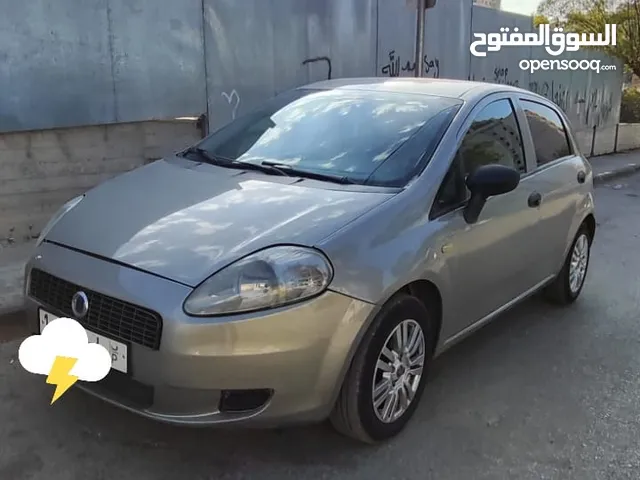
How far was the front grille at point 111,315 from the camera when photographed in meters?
2.61

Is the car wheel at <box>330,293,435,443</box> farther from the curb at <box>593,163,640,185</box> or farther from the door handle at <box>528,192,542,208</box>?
the curb at <box>593,163,640,185</box>

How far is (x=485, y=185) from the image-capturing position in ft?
11.3

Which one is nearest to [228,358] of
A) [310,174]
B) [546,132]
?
Result: [310,174]

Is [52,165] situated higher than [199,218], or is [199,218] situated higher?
[199,218]

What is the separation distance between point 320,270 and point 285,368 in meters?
0.39

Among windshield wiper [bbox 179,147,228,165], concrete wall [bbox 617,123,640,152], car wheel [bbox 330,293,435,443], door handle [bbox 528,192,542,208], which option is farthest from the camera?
concrete wall [bbox 617,123,640,152]

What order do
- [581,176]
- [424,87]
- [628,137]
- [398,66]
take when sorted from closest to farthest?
A: [424,87] < [581,176] < [398,66] < [628,137]

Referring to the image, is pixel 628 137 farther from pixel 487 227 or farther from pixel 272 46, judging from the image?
pixel 487 227

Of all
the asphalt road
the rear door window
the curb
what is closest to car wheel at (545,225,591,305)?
the rear door window

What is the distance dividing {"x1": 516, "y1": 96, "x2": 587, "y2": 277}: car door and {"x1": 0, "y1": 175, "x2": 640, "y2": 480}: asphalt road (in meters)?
0.69

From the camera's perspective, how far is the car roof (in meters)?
4.00

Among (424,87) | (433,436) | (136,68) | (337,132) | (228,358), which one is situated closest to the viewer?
(228,358)
